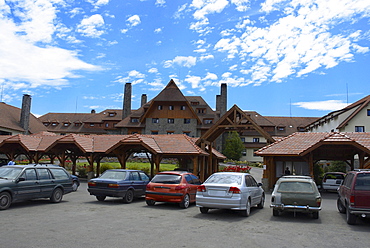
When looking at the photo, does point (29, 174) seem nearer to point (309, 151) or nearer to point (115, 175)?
point (115, 175)

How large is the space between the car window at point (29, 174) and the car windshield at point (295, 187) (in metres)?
9.23

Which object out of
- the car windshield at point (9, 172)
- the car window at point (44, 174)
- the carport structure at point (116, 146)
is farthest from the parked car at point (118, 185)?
the carport structure at point (116, 146)

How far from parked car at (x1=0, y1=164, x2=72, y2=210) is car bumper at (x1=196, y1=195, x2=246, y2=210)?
6270mm

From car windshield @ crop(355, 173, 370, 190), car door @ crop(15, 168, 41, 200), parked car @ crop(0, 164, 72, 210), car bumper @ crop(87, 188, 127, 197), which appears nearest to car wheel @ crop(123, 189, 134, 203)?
car bumper @ crop(87, 188, 127, 197)

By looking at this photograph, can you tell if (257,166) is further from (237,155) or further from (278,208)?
(278,208)

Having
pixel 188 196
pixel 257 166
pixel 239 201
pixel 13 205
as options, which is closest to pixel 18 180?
pixel 13 205

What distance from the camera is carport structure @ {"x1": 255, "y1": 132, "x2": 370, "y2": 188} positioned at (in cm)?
2134

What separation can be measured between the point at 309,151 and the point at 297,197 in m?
10.6

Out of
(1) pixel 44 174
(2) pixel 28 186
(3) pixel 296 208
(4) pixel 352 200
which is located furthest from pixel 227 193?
(1) pixel 44 174

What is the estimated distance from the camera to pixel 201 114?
6056 cm

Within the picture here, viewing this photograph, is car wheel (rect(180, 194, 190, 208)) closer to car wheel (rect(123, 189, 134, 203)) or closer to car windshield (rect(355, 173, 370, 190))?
car wheel (rect(123, 189, 134, 203))

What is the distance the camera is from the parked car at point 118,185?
14766 millimetres

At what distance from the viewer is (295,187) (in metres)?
12.1

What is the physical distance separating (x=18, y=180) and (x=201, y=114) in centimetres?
4897
